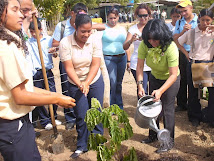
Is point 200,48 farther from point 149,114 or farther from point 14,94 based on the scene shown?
point 14,94

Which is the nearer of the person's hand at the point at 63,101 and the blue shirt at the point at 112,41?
the person's hand at the point at 63,101

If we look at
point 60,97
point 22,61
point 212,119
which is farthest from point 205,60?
point 22,61

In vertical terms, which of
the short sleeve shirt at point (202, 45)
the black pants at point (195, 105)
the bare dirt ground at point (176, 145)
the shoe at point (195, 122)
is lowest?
the bare dirt ground at point (176, 145)

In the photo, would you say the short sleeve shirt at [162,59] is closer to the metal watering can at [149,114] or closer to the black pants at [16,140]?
the metal watering can at [149,114]

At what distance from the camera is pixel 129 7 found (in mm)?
42375

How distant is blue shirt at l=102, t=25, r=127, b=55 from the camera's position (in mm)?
4023

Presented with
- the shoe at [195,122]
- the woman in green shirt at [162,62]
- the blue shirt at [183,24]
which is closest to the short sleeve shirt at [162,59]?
the woman in green shirt at [162,62]

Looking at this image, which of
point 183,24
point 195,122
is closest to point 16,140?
point 195,122

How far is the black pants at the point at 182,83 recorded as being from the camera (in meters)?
4.21

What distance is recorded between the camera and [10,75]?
1.52 m

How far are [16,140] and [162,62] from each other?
6.07ft

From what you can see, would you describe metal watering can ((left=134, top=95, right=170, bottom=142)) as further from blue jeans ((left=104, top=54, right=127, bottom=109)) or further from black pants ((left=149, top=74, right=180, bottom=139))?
blue jeans ((left=104, top=54, right=127, bottom=109))

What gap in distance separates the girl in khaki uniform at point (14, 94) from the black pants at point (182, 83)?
116 inches

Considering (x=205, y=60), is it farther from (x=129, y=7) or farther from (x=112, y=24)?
(x=129, y=7)
